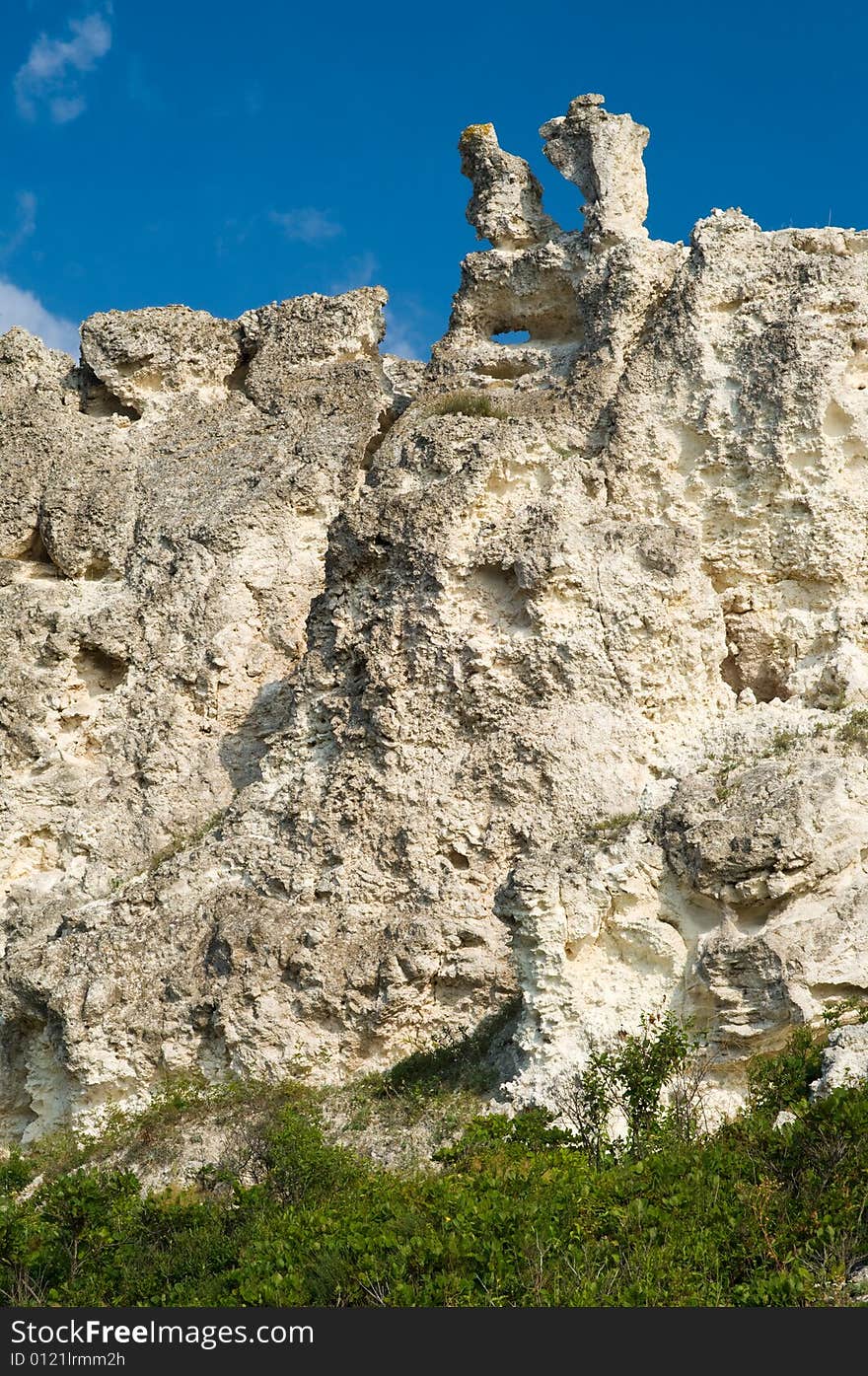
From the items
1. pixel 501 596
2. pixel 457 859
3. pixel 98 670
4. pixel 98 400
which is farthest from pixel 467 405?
pixel 98 400

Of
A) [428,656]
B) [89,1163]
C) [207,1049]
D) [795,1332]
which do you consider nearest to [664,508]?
[428,656]

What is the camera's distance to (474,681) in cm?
1847

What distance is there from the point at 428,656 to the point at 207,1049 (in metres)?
5.33

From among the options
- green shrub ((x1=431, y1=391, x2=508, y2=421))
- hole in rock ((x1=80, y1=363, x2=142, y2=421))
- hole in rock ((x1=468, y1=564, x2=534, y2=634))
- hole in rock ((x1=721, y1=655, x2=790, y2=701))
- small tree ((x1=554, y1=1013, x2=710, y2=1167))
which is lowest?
small tree ((x1=554, y1=1013, x2=710, y2=1167))

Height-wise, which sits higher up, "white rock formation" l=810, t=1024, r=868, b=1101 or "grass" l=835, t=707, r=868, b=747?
"grass" l=835, t=707, r=868, b=747

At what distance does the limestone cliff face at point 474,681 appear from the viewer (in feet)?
52.1

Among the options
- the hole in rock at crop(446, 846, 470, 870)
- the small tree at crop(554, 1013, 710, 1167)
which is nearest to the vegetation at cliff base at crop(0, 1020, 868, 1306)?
the small tree at crop(554, 1013, 710, 1167)

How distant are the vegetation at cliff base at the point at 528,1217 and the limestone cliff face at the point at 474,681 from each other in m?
1.13

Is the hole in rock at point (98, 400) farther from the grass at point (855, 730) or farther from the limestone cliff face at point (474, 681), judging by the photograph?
the grass at point (855, 730)

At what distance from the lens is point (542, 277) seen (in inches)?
930

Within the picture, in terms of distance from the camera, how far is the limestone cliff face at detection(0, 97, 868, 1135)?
625 inches

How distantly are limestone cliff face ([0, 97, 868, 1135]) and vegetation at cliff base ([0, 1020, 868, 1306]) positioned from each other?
44.5 inches

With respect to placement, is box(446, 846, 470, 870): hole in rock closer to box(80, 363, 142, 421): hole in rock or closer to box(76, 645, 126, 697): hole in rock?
box(76, 645, 126, 697): hole in rock

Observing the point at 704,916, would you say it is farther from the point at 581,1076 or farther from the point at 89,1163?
the point at 89,1163
